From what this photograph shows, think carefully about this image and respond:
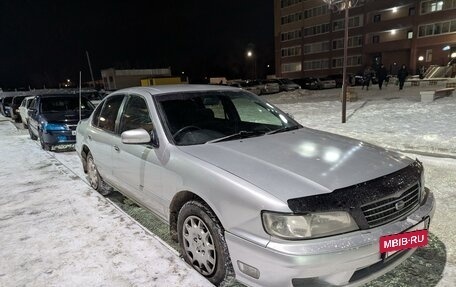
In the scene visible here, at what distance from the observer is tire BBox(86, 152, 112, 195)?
4891mm

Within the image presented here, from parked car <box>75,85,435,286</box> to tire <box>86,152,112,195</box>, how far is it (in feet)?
3.74

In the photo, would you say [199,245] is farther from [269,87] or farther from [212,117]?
[269,87]

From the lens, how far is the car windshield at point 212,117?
3.29 m

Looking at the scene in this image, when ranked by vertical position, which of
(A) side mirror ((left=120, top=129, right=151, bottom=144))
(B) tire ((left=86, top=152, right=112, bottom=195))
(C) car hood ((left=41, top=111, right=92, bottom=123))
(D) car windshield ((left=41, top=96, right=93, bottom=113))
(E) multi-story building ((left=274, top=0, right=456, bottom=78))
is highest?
(E) multi-story building ((left=274, top=0, right=456, bottom=78))

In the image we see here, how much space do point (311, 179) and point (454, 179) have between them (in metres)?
3.84

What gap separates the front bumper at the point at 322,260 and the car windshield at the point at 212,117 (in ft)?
4.43

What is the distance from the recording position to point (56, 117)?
28.9 ft

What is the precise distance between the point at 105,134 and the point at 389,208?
3.50 m

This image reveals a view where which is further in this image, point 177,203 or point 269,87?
point 269,87

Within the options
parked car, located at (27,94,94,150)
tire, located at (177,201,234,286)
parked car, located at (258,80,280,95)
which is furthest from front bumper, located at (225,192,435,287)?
parked car, located at (258,80,280,95)

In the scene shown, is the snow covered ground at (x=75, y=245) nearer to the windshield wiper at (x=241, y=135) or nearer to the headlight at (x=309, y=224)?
the headlight at (x=309, y=224)

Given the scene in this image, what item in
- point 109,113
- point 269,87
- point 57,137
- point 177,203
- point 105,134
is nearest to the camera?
point 177,203

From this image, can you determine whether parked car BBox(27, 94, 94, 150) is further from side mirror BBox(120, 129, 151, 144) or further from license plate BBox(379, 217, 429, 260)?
license plate BBox(379, 217, 429, 260)

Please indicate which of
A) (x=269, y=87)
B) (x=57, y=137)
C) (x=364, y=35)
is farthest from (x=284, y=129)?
(x=364, y=35)
